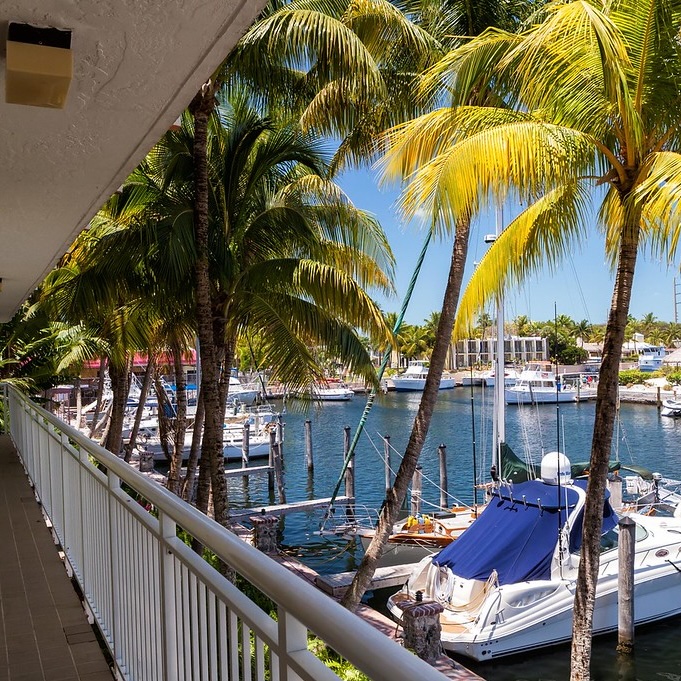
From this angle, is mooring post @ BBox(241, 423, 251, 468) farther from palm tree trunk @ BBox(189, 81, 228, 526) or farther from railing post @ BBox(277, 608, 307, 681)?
railing post @ BBox(277, 608, 307, 681)

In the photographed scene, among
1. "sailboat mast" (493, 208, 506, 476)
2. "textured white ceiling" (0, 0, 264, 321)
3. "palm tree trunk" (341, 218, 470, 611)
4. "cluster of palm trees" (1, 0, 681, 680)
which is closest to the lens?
"textured white ceiling" (0, 0, 264, 321)

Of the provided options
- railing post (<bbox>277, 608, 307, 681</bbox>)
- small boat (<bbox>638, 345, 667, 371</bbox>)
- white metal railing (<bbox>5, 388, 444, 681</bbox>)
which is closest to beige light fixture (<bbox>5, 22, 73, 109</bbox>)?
white metal railing (<bbox>5, 388, 444, 681</bbox>)

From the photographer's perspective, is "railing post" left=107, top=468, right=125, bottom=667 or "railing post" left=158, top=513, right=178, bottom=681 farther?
"railing post" left=107, top=468, right=125, bottom=667

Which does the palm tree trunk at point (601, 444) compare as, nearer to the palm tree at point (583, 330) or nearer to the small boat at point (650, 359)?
the small boat at point (650, 359)

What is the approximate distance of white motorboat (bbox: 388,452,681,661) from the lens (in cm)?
1488

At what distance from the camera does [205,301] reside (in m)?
12.1

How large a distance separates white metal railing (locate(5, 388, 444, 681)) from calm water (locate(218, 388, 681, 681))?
352 inches

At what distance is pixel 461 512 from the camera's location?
2431cm

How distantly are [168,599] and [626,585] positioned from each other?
553 inches

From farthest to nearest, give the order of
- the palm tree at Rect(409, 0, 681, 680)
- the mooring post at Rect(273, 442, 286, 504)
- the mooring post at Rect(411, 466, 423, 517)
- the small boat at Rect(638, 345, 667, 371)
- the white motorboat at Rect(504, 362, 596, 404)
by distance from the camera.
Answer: the small boat at Rect(638, 345, 667, 371)
the white motorboat at Rect(504, 362, 596, 404)
the mooring post at Rect(273, 442, 286, 504)
the mooring post at Rect(411, 466, 423, 517)
the palm tree at Rect(409, 0, 681, 680)

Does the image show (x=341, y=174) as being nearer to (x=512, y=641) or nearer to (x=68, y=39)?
(x=512, y=641)

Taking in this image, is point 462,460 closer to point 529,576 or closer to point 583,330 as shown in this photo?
point 529,576

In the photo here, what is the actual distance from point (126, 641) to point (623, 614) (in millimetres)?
13771

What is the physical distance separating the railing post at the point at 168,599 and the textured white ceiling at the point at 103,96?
168cm
